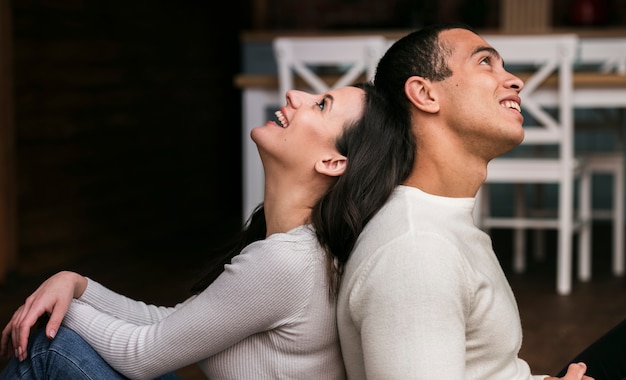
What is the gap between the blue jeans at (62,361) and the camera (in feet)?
4.36

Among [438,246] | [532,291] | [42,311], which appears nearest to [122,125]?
[532,291]

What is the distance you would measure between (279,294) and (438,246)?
22 cm

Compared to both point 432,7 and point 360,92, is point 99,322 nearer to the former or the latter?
point 360,92

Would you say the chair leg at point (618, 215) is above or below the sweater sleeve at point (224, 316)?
below

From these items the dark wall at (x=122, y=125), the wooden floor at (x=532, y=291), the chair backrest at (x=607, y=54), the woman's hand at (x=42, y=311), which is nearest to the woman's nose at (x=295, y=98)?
the woman's hand at (x=42, y=311)

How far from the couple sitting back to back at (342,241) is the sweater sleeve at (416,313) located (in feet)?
0.04

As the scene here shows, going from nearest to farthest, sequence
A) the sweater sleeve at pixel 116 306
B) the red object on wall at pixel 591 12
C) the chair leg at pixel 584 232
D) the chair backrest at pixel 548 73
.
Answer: the sweater sleeve at pixel 116 306 < the chair backrest at pixel 548 73 < the chair leg at pixel 584 232 < the red object on wall at pixel 591 12

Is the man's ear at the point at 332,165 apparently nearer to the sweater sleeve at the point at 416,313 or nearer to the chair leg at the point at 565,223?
the sweater sleeve at the point at 416,313

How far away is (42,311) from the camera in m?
1.39

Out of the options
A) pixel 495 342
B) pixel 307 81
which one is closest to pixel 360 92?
pixel 495 342

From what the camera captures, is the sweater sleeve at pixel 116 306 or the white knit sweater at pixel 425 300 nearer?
the white knit sweater at pixel 425 300

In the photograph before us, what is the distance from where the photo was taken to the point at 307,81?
3.75 meters

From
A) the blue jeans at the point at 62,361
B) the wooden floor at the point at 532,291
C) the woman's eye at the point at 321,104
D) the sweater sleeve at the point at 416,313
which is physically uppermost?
the woman's eye at the point at 321,104

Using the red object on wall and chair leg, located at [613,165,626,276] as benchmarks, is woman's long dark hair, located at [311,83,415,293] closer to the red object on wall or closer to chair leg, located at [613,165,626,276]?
chair leg, located at [613,165,626,276]
